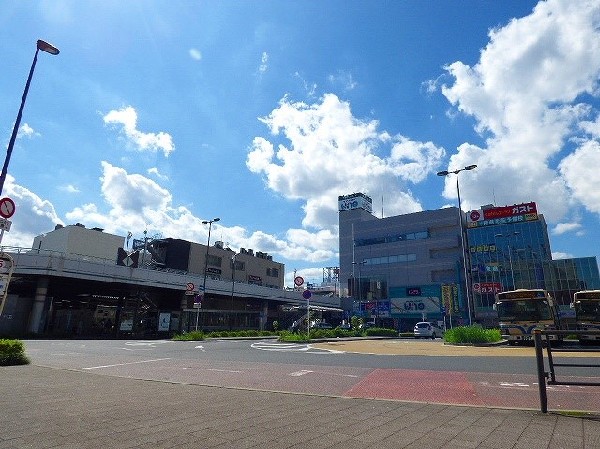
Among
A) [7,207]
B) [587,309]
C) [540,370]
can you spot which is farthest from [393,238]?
[540,370]

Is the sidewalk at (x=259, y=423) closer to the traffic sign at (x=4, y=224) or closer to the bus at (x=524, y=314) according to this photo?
the traffic sign at (x=4, y=224)

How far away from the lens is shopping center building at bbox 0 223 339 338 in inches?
1438

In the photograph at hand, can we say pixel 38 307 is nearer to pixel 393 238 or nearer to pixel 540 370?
pixel 540 370

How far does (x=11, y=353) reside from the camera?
11.6 m

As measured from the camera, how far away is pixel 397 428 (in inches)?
194

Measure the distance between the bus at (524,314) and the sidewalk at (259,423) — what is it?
18.2m

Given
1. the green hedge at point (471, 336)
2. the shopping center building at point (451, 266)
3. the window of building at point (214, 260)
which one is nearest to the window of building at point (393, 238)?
the shopping center building at point (451, 266)

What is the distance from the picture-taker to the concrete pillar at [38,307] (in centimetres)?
3541

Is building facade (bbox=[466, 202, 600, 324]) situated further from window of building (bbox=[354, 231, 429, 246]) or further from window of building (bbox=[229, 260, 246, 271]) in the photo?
window of building (bbox=[229, 260, 246, 271])

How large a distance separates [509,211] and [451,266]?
14638 millimetres

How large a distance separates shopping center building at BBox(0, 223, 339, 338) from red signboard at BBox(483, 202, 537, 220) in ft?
121

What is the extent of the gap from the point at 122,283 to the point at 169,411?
131 feet

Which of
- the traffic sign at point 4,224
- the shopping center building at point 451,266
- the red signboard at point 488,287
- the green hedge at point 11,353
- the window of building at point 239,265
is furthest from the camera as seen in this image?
the window of building at point 239,265

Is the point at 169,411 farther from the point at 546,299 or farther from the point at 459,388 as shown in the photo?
the point at 546,299
